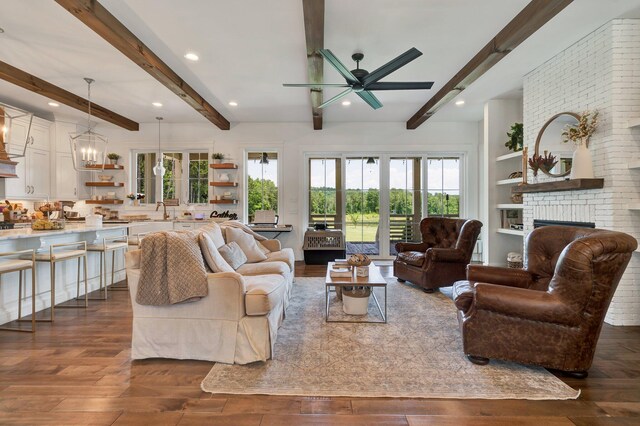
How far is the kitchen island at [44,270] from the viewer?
3.05 meters

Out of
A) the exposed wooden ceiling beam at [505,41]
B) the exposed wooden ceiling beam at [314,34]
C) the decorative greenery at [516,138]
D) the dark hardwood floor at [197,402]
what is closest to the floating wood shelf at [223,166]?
the exposed wooden ceiling beam at [314,34]

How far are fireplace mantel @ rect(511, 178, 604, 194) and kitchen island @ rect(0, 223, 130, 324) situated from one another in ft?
17.6

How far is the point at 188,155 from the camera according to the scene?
21.9 ft

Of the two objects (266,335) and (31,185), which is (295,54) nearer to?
(266,335)

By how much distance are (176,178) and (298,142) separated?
2.69m

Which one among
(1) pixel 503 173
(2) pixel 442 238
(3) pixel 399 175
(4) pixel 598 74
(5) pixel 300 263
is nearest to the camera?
(4) pixel 598 74

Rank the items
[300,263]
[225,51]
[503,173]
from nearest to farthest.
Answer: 1. [225,51]
2. [503,173]
3. [300,263]

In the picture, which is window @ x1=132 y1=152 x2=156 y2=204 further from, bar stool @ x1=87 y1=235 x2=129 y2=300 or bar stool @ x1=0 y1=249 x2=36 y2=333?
bar stool @ x1=0 y1=249 x2=36 y2=333

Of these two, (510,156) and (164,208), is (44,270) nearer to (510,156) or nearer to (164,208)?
(164,208)

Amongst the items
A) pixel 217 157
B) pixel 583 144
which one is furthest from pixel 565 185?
pixel 217 157

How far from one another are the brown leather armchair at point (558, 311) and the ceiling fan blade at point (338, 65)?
2.30 meters

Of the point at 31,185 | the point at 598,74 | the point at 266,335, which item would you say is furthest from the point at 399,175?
the point at 31,185

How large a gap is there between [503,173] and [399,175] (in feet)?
6.52

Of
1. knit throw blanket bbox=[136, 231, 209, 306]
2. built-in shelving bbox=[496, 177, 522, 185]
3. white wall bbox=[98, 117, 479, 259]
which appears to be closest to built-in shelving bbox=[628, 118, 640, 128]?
built-in shelving bbox=[496, 177, 522, 185]
